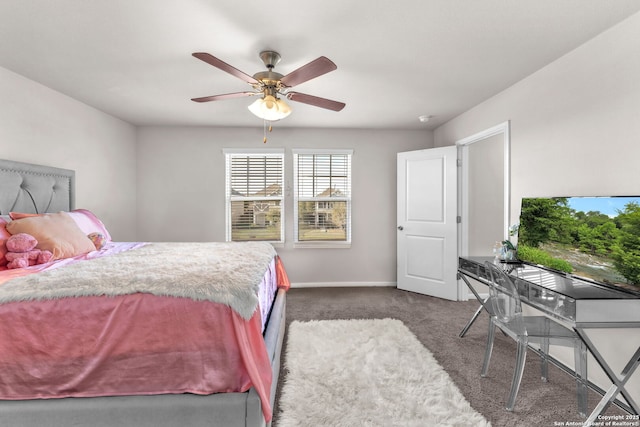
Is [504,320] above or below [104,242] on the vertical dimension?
below

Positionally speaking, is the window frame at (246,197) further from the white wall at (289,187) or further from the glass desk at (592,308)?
the glass desk at (592,308)

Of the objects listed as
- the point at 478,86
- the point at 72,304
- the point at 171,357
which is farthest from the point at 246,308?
the point at 478,86

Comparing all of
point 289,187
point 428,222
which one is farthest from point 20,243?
point 428,222

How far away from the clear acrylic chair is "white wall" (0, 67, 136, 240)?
3983mm

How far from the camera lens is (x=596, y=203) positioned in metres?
2.03

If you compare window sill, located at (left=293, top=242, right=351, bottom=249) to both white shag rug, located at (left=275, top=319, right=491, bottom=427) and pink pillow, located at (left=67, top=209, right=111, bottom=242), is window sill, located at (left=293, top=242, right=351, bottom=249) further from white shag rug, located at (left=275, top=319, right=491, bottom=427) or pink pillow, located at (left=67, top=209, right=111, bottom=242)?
pink pillow, located at (left=67, top=209, right=111, bottom=242)

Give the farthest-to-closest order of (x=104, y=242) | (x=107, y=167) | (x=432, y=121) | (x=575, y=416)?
(x=432, y=121) → (x=107, y=167) → (x=104, y=242) → (x=575, y=416)

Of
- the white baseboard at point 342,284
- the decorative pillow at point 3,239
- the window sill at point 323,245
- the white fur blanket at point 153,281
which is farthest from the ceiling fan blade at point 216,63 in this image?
the white baseboard at point 342,284

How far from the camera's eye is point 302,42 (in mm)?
2205

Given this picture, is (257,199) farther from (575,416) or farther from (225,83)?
(575,416)

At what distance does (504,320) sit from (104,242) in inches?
133

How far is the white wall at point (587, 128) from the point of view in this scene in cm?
193

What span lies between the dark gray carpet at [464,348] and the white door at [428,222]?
0.82 feet

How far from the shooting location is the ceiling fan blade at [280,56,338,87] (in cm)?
186
